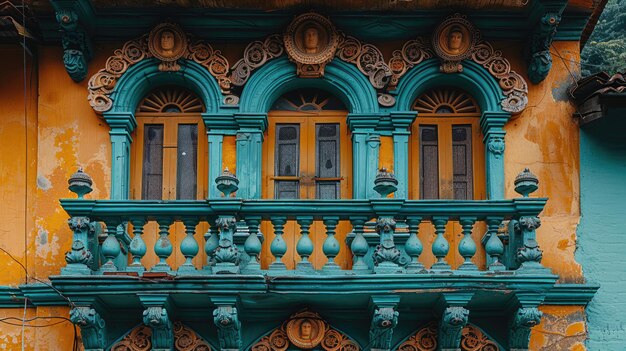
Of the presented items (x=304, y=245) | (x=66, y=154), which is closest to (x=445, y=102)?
(x=304, y=245)

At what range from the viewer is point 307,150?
558 inches

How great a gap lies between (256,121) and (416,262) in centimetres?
265

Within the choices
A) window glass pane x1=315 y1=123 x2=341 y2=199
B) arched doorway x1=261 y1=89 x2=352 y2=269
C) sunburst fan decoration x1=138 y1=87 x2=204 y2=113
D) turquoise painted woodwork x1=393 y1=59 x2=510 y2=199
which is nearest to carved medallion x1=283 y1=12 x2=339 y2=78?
arched doorway x1=261 y1=89 x2=352 y2=269

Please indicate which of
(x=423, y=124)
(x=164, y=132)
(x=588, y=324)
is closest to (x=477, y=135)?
(x=423, y=124)

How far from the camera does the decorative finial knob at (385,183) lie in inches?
497

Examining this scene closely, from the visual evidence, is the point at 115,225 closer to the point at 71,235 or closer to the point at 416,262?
the point at 71,235

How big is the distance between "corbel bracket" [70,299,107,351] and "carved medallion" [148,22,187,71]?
9.99 feet

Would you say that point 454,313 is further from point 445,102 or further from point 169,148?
point 169,148

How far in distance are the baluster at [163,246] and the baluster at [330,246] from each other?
162 cm

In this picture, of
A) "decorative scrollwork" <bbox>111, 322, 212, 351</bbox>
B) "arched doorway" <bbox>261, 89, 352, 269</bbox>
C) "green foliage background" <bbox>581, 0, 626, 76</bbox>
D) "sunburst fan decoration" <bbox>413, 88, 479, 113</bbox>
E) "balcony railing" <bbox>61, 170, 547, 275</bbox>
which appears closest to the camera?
"balcony railing" <bbox>61, 170, 547, 275</bbox>

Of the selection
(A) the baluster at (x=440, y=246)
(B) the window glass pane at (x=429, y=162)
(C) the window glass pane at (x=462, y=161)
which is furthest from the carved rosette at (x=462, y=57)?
Result: (A) the baluster at (x=440, y=246)

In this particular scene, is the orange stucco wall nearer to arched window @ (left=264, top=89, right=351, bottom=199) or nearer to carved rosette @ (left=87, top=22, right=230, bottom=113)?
carved rosette @ (left=87, top=22, right=230, bottom=113)

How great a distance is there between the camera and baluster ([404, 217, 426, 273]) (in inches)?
496

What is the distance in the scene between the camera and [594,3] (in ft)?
46.8
